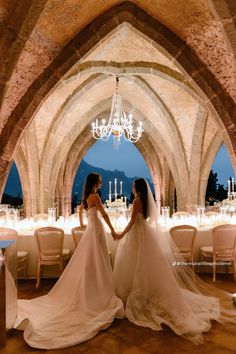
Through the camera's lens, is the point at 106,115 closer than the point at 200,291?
No

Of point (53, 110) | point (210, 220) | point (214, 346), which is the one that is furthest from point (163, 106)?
point (214, 346)

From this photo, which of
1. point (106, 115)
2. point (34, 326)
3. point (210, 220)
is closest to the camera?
point (34, 326)

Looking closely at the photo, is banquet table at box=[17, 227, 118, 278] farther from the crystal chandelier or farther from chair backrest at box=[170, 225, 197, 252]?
the crystal chandelier

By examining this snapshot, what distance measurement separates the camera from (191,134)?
371 inches

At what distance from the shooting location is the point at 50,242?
204 inches

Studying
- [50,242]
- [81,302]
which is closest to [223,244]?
[81,302]

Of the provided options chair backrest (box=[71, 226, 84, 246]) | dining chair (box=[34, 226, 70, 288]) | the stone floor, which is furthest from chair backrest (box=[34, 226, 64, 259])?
the stone floor

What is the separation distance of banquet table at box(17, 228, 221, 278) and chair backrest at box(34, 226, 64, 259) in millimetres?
384

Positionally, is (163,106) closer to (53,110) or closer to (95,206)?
(53,110)

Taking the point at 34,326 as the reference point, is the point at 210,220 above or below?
above

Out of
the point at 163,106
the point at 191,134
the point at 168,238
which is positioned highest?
the point at 163,106

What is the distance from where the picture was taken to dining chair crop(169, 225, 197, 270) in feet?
17.2

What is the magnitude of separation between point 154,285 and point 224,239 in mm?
1835

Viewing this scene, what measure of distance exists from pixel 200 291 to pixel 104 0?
13.6 feet
